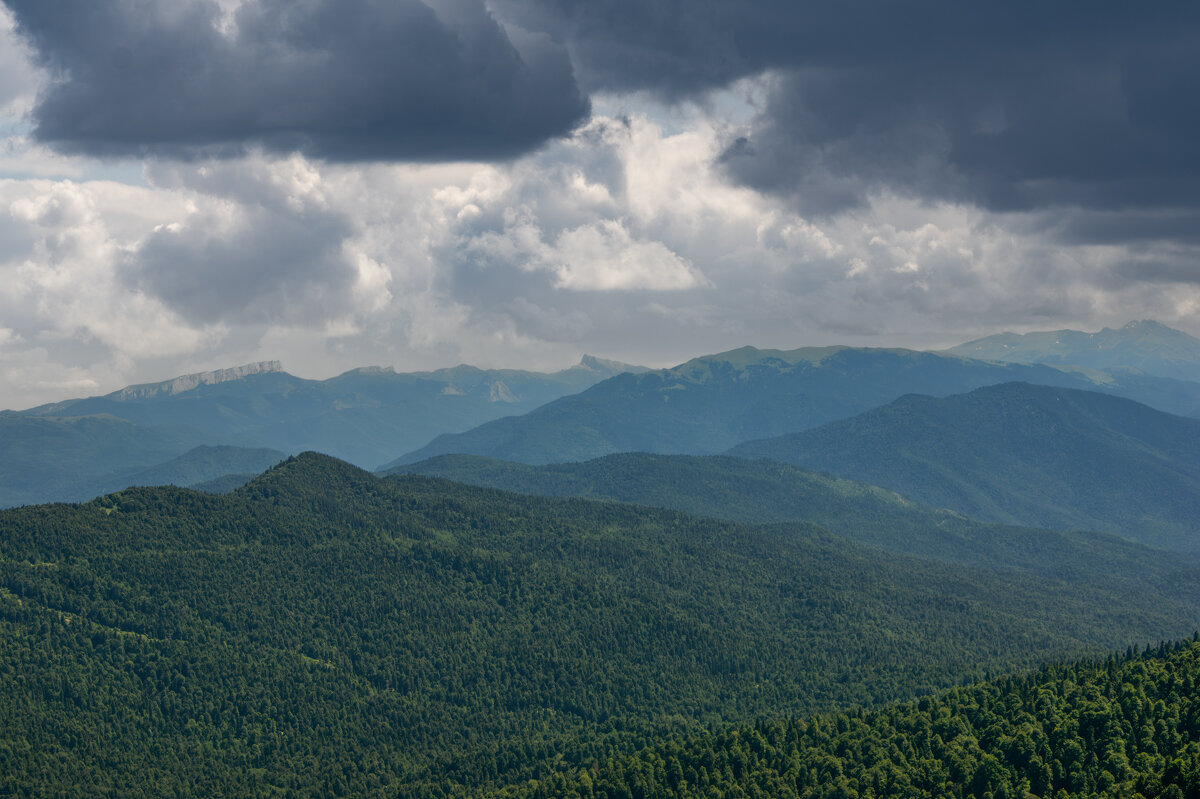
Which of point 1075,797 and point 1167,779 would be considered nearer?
point 1167,779

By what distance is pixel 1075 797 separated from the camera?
7534 inches

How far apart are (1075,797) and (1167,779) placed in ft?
74.2

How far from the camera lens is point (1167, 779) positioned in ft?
563
